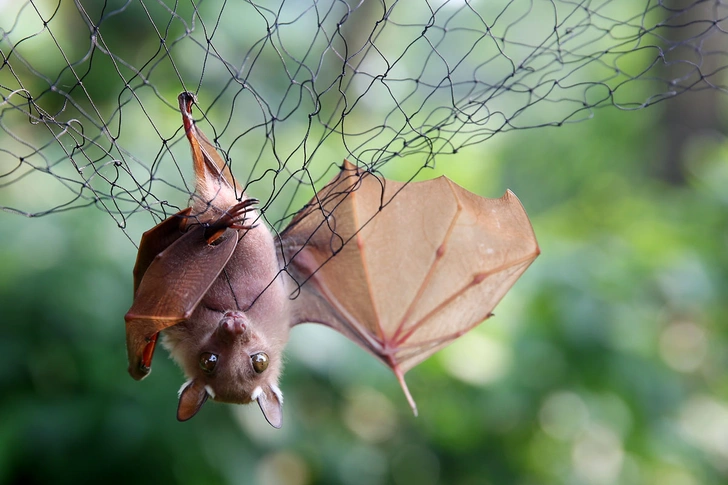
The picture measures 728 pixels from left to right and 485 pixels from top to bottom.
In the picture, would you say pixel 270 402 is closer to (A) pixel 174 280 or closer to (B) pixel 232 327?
(B) pixel 232 327

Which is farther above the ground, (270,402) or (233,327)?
(233,327)

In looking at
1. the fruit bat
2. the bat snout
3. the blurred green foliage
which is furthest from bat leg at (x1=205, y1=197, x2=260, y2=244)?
the blurred green foliage

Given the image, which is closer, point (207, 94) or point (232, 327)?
point (232, 327)

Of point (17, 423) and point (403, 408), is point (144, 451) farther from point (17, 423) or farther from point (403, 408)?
point (403, 408)

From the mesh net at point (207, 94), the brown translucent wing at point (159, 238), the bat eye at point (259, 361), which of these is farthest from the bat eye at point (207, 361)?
the mesh net at point (207, 94)

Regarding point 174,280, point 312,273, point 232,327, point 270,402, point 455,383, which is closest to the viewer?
point 174,280

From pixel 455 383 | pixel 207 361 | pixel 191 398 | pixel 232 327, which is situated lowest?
pixel 455 383

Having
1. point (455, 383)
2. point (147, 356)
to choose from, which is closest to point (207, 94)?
point (455, 383)
